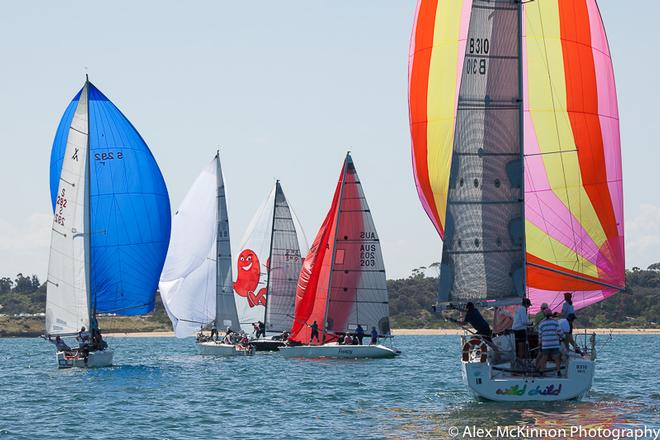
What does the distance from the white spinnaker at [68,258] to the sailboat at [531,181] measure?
16.2m

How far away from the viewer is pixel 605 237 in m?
32.6

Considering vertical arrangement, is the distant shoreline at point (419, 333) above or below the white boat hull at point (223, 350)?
above

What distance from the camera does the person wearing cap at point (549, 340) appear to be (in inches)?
1120

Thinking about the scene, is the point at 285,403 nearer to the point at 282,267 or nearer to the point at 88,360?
the point at 88,360

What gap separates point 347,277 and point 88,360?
12307 mm

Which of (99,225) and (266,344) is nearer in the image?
(99,225)

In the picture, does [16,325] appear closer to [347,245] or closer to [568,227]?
[347,245]

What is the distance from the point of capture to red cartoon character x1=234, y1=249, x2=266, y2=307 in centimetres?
6725

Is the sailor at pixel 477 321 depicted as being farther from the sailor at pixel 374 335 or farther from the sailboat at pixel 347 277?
the sailor at pixel 374 335

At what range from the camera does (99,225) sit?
48469 millimetres

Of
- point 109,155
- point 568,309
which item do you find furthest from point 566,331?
point 109,155

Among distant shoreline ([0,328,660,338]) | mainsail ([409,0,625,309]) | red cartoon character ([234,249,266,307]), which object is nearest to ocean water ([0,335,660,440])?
mainsail ([409,0,625,309])

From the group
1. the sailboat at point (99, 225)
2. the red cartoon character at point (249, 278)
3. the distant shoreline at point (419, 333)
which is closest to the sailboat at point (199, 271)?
the red cartoon character at point (249, 278)

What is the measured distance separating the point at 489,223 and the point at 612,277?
13.2 feet
